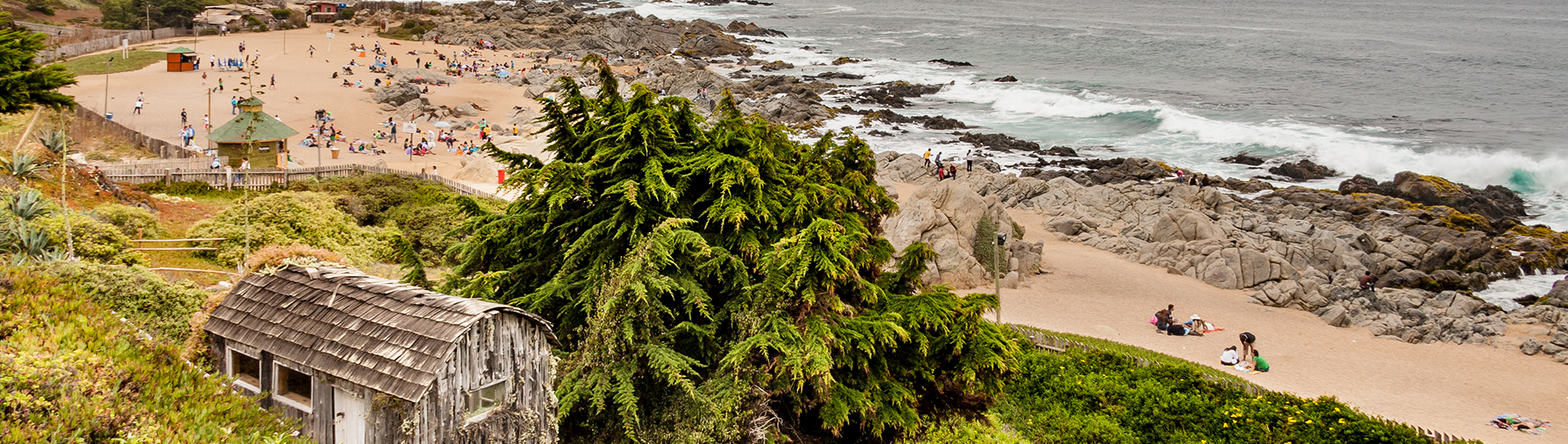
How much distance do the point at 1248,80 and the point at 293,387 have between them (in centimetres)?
7203

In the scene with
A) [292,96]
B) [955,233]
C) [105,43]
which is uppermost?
[105,43]

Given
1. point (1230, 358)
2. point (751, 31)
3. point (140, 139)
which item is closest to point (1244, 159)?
point (1230, 358)

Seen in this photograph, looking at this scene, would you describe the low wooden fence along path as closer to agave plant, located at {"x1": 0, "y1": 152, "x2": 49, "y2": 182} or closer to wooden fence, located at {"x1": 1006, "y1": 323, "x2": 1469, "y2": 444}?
agave plant, located at {"x1": 0, "y1": 152, "x2": 49, "y2": 182}

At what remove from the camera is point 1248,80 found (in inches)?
2699

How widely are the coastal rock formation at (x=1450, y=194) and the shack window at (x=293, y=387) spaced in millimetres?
38200

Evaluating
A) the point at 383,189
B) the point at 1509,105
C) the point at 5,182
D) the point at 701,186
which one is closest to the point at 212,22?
the point at 383,189

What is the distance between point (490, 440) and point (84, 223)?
9.31 metres

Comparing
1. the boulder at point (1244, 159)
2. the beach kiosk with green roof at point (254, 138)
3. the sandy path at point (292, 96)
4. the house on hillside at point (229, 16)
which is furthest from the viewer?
the house on hillside at point (229, 16)

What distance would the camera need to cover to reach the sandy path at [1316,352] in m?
18.3

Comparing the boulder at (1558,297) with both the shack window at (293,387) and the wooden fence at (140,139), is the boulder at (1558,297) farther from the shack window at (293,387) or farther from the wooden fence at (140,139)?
the wooden fence at (140,139)

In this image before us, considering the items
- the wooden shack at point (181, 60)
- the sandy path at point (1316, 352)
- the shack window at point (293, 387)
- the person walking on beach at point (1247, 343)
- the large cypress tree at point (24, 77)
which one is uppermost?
the large cypress tree at point (24, 77)

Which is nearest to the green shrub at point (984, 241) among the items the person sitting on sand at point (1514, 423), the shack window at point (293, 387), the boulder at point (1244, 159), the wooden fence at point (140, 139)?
the person sitting on sand at point (1514, 423)

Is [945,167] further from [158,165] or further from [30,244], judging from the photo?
[30,244]

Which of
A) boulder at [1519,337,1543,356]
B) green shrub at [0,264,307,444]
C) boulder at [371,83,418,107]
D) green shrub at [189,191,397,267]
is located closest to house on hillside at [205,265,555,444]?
green shrub at [0,264,307,444]
